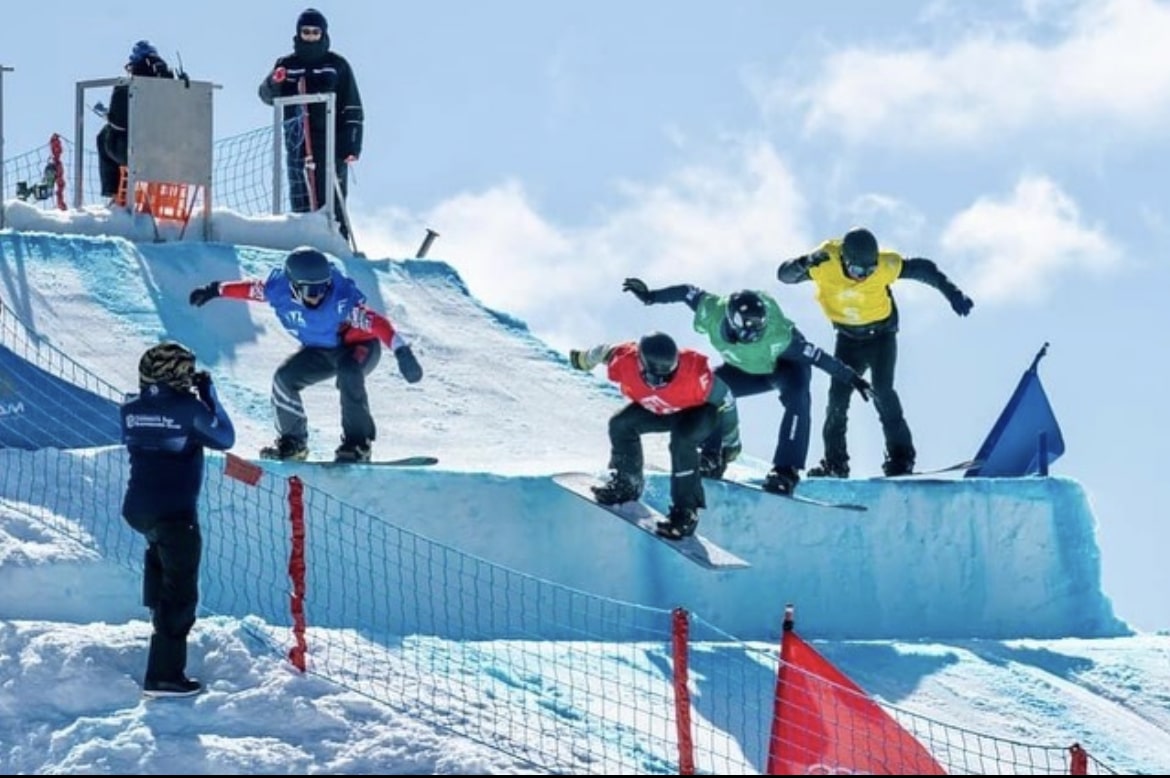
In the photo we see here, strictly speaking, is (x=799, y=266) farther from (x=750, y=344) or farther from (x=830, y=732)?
(x=830, y=732)

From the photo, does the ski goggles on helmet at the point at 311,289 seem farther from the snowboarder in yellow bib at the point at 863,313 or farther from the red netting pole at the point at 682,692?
the red netting pole at the point at 682,692

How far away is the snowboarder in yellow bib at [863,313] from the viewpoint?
15.5 m

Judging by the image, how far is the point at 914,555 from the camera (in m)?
15.3

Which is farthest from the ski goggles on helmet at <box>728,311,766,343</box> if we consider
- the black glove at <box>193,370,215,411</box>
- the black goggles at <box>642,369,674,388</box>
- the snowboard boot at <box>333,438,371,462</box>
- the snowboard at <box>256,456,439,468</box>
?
the black glove at <box>193,370,215,411</box>

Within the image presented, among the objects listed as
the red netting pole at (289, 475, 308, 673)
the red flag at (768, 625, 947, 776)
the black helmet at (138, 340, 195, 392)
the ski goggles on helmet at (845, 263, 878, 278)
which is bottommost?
the red flag at (768, 625, 947, 776)

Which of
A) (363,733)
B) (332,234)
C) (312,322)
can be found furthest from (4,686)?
(332,234)

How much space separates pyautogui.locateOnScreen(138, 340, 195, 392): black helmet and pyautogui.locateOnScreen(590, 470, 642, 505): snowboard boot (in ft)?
10.6

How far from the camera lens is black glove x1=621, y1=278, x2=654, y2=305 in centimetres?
1487

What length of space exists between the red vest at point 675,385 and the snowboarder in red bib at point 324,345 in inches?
45.4

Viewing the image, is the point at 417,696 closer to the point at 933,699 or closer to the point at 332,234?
the point at 933,699

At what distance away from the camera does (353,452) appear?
14188mm

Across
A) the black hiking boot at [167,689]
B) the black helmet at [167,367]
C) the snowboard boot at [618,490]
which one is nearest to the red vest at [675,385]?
the snowboard boot at [618,490]

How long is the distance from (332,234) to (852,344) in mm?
4594

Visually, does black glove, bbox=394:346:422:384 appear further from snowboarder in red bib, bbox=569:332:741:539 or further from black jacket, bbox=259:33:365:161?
black jacket, bbox=259:33:365:161
